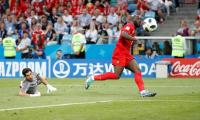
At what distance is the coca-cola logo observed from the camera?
29.6 metres

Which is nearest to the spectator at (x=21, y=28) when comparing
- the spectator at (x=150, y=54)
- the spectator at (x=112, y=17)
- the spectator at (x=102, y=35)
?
the spectator at (x=102, y=35)

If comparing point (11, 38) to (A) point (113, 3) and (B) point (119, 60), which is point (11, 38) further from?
(B) point (119, 60)

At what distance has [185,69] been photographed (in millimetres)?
29844

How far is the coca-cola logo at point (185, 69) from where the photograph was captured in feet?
97.0

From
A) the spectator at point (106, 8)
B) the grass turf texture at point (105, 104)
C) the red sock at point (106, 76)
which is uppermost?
the spectator at point (106, 8)

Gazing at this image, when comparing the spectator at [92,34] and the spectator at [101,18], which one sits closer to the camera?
the spectator at [92,34]

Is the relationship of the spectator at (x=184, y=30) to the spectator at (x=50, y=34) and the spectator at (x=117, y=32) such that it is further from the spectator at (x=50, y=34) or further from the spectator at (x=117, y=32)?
the spectator at (x=50, y=34)

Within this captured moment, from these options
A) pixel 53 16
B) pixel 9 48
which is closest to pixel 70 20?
pixel 53 16

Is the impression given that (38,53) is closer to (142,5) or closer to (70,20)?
(70,20)

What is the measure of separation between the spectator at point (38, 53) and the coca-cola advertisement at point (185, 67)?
5.79 m

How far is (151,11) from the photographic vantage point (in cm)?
3394

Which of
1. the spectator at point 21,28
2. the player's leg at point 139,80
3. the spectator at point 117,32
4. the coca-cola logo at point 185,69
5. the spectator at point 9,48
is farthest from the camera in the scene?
the spectator at point 21,28

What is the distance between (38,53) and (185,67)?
684cm

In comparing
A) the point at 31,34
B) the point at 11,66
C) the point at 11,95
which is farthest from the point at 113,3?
the point at 11,95
